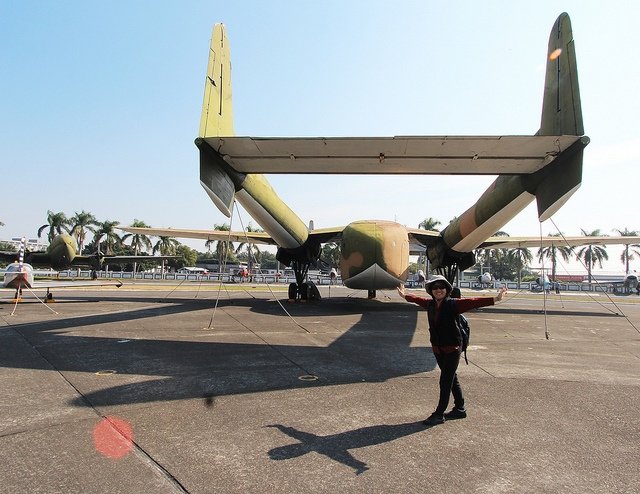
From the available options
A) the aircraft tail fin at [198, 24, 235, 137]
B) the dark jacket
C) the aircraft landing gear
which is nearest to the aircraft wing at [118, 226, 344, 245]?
the aircraft landing gear

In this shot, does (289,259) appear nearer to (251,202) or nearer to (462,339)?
(251,202)

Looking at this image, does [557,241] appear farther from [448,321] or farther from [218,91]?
[448,321]

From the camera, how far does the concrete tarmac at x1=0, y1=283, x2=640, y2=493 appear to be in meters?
3.11

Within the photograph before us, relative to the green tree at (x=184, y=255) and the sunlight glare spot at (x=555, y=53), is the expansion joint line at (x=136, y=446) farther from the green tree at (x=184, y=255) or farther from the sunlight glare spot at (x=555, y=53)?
the green tree at (x=184, y=255)

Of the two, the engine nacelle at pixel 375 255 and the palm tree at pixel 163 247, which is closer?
the engine nacelle at pixel 375 255

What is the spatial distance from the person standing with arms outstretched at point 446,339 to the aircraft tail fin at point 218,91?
226 inches

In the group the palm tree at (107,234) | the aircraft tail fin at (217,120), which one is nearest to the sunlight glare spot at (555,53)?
the aircraft tail fin at (217,120)

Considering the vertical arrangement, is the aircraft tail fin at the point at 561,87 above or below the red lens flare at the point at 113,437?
above

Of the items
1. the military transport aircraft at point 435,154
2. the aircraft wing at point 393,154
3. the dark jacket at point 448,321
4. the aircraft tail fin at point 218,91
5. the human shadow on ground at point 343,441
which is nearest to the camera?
the human shadow on ground at point 343,441

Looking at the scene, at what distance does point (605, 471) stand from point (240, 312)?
40.0ft

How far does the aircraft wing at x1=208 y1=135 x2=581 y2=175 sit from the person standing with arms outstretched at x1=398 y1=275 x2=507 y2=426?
11.4ft

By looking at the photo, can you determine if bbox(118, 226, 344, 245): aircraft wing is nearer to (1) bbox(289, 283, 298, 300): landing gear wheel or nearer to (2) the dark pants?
(1) bbox(289, 283, 298, 300): landing gear wheel

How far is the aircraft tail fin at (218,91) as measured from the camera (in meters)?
8.65

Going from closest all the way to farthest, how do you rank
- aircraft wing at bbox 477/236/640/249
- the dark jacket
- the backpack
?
1. the dark jacket
2. the backpack
3. aircraft wing at bbox 477/236/640/249
